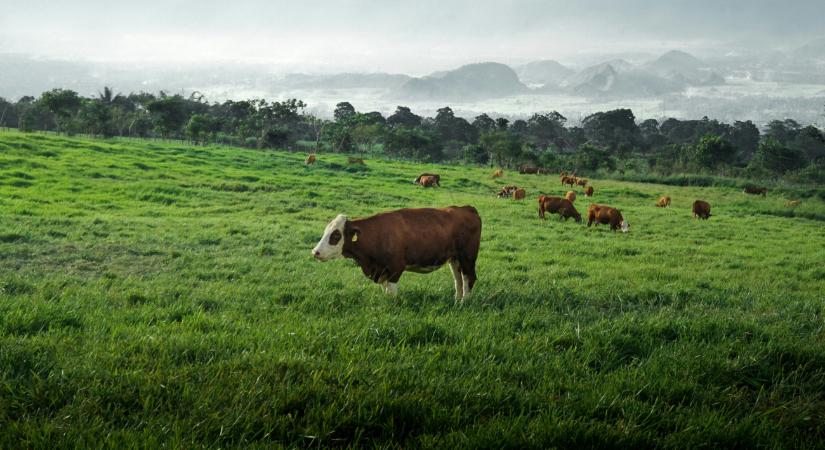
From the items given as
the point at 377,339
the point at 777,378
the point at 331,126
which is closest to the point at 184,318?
the point at 377,339

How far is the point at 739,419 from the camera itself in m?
3.81

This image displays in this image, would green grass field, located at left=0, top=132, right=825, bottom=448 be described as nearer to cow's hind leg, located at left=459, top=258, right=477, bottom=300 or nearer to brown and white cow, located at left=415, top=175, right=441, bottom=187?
cow's hind leg, located at left=459, top=258, right=477, bottom=300

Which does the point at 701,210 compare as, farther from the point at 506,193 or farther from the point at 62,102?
the point at 62,102

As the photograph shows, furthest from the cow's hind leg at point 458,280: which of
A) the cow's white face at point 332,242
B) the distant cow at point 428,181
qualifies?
the distant cow at point 428,181

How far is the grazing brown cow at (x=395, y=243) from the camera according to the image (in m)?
7.68

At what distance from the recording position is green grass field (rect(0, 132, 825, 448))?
335 centimetres

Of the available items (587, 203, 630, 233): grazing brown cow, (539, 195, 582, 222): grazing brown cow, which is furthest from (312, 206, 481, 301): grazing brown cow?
(539, 195, 582, 222): grazing brown cow

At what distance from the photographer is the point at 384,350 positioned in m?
4.70

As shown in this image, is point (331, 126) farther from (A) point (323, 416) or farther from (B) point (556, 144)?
(A) point (323, 416)

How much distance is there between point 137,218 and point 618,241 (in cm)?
1430

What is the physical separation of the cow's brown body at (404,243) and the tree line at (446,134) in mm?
64280

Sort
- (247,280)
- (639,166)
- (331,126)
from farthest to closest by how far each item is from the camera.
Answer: (331,126)
(639,166)
(247,280)

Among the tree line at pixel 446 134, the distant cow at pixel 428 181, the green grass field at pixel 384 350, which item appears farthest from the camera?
the tree line at pixel 446 134

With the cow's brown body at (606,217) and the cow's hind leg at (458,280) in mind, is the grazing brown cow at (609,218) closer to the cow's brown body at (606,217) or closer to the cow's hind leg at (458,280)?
the cow's brown body at (606,217)
